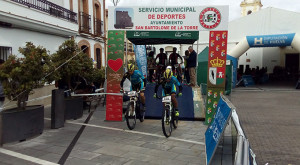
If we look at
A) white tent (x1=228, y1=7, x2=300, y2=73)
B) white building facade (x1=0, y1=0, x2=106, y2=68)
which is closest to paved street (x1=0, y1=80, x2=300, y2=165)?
white building facade (x1=0, y1=0, x2=106, y2=68)

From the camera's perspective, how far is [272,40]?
1728cm

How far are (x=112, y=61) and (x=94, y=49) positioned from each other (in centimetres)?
1015

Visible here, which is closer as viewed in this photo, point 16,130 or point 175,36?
point 16,130

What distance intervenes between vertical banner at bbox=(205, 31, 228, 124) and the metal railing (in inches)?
309

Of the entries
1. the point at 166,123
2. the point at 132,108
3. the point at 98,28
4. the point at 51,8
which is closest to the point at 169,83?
the point at 166,123

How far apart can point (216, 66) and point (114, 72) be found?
10.7 feet

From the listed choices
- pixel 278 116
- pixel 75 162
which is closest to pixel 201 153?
pixel 75 162

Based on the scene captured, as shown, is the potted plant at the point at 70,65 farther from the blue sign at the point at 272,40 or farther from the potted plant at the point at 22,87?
the blue sign at the point at 272,40

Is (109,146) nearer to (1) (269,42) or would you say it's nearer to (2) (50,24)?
(2) (50,24)

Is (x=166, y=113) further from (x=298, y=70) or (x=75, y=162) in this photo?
(x=298, y=70)

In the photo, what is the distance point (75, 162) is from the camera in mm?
4641

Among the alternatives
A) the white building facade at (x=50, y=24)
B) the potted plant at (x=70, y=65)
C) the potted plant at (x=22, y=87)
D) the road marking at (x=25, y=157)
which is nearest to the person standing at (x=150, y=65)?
the white building facade at (x=50, y=24)

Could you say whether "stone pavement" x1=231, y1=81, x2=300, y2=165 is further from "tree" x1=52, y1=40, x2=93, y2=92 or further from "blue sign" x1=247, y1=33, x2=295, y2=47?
"blue sign" x1=247, y1=33, x2=295, y2=47

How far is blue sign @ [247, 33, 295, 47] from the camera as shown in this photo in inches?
660
